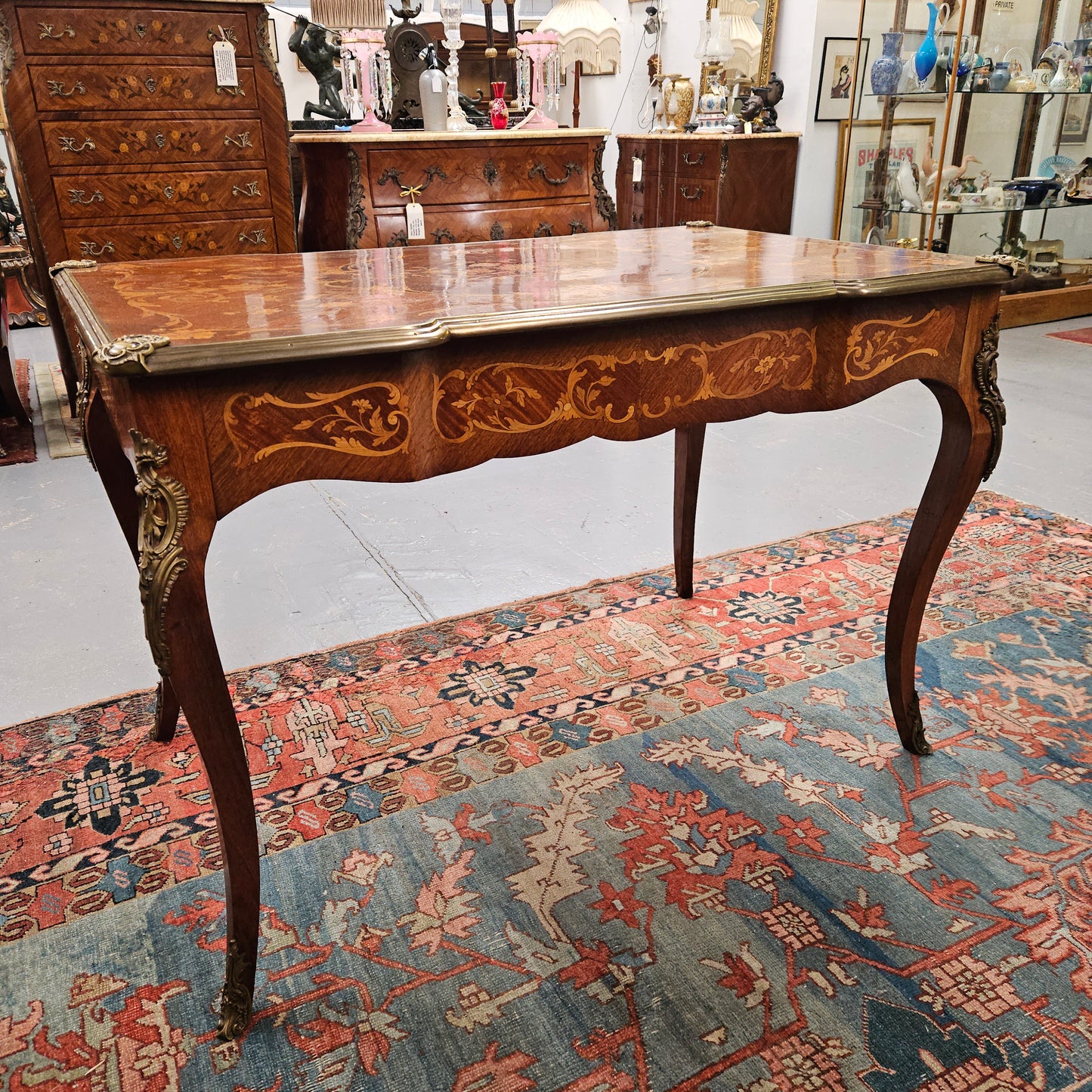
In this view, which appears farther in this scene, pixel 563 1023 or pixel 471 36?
pixel 471 36

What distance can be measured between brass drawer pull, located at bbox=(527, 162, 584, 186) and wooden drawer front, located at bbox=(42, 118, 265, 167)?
1237mm

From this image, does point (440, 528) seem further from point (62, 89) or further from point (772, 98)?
point (772, 98)

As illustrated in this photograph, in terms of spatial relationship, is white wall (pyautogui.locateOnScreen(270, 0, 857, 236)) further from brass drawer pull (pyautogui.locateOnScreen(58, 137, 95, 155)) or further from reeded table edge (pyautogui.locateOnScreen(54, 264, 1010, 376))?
reeded table edge (pyautogui.locateOnScreen(54, 264, 1010, 376))

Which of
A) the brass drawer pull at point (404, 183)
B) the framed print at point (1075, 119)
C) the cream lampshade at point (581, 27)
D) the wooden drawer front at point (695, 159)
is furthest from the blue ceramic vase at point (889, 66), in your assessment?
the brass drawer pull at point (404, 183)

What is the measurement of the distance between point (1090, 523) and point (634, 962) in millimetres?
2128

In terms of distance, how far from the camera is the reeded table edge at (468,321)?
96 centimetres

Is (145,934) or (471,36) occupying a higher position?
(471,36)

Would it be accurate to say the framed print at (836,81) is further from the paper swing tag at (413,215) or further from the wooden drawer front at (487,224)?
the paper swing tag at (413,215)

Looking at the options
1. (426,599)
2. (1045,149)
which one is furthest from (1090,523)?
(1045,149)

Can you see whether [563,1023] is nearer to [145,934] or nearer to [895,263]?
[145,934]

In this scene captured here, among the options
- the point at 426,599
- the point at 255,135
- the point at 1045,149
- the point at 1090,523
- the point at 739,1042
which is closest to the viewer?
the point at 739,1042

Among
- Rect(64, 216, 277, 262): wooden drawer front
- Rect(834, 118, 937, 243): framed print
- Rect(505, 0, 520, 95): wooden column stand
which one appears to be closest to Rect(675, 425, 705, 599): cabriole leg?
Rect(64, 216, 277, 262): wooden drawer front

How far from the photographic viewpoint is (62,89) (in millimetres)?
3057

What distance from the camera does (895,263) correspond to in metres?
1.47
